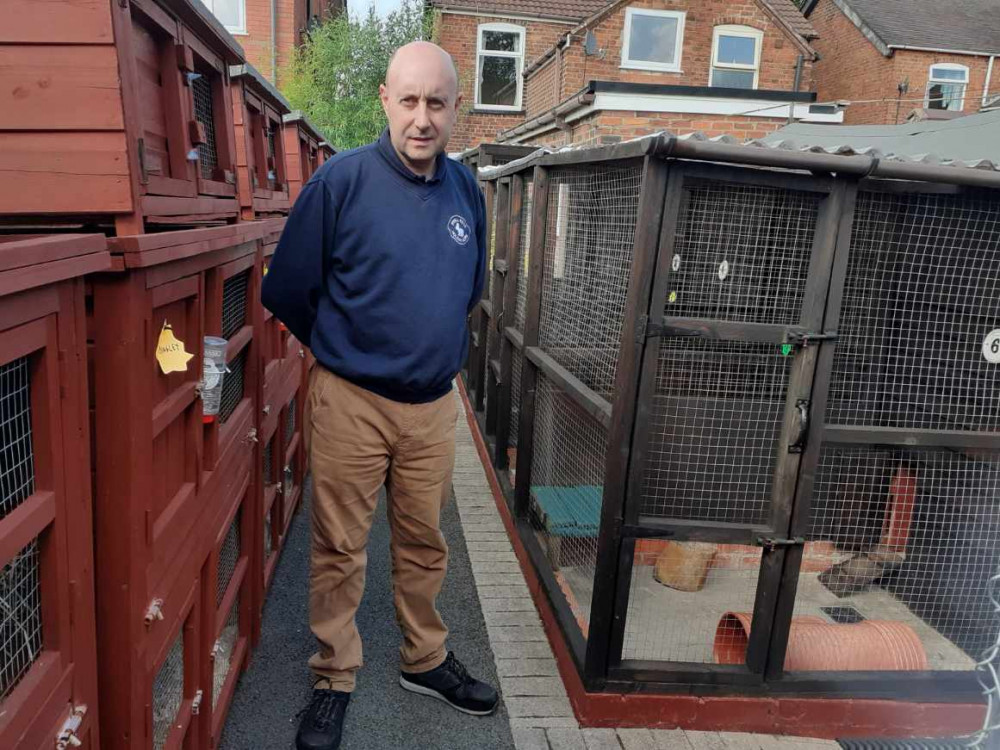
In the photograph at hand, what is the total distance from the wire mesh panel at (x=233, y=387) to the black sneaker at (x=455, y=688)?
1297 millimetres

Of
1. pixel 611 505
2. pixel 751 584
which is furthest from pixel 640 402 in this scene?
pixel 751 584

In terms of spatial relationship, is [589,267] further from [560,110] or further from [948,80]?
[948,80]

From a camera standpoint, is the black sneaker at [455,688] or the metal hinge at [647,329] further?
the black sneaker at [455,688]

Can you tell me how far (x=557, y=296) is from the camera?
439 centimetres

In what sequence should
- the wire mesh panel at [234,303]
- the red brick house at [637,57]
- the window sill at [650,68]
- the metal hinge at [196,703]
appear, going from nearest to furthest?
1. the metal hinge at [196,703]
2. the wire mesh panel at [234,303]
3. the red brick house at [637,57]
4. the window sill at [650,68]

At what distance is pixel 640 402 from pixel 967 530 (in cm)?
185

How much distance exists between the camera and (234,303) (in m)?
2.95

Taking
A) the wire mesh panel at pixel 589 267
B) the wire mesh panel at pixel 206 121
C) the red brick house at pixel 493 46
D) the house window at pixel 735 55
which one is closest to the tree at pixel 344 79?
the red brick house at pixel 493 46

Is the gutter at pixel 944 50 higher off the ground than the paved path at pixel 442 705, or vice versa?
the gutter at pixel 944 50

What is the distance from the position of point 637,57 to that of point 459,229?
49.5 ft

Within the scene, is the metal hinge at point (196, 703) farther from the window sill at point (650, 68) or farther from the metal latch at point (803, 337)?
the window sill at point (650, 68)

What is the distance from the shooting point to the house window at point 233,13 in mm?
16661

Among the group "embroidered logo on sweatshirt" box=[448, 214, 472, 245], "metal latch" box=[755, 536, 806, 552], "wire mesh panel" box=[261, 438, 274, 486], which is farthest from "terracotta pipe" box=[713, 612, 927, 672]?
"wire mesh panel" box=[261, 438, 274, 486]

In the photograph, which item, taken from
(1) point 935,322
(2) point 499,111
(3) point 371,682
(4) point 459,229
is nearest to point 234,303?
(4) point 459,229
